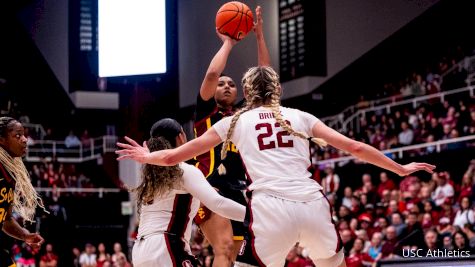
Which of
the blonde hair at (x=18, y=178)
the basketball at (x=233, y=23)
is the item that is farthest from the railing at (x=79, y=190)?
the basketball at (x=233, y=23)

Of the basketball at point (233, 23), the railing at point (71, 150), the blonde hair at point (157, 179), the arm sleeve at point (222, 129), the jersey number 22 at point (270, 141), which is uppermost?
the basketball at point (233, 23)

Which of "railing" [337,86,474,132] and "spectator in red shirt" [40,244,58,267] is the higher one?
"railing" [337,86,474,132]

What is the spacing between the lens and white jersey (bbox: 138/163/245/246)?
4582mm

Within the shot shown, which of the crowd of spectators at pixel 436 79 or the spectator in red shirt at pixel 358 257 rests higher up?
the crowd of spectators at pixel 436 79

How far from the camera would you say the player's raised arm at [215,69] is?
5.29m

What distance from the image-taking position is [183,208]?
473cm

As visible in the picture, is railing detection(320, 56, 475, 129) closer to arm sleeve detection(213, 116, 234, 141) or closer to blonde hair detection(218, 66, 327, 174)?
blonde hair detection(218, 66, 327, 174)

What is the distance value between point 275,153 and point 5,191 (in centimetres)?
200

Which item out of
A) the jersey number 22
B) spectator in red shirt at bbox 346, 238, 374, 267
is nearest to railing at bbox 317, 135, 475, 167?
spectator in red shirt at bbox 346, 238, 374, 267

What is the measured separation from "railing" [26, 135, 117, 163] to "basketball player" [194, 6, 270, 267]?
1690cm

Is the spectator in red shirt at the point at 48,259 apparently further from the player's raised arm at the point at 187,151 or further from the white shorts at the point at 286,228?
the white shorts at the point at 286,228

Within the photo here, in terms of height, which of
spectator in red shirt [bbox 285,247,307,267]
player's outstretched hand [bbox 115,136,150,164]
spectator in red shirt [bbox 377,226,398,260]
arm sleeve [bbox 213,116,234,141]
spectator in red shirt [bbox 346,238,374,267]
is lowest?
spectator in red shirt [bbox 285,247,307,267]

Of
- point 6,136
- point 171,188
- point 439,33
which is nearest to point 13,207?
point 6,136

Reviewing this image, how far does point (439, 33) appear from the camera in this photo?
725 inches
